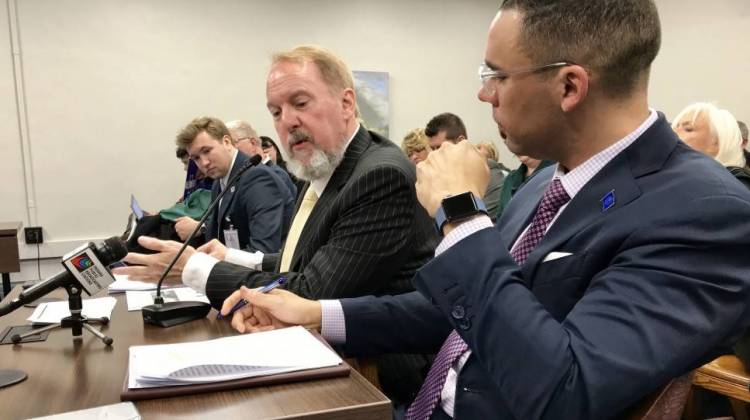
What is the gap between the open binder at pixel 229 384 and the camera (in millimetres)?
854

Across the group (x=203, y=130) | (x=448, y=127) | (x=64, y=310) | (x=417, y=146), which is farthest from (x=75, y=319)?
(x=417, y=146)

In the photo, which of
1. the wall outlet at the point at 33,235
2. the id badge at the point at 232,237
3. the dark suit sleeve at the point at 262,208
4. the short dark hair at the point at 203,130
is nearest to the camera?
the dark suit sleeve at the point at 262,208

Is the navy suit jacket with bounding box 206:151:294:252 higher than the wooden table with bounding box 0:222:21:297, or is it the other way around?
the navy suit jacket with bounding box 206:151:294:252

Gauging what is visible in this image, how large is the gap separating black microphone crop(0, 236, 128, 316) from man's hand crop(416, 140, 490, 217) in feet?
2.36

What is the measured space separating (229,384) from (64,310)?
812 mm

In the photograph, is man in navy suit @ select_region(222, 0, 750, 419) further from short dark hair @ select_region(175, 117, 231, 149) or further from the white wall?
the white wall

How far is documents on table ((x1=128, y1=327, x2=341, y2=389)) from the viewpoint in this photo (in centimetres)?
Answer: 88

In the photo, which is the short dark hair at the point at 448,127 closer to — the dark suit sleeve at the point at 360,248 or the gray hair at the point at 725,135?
the gray hair at the point at 725,135

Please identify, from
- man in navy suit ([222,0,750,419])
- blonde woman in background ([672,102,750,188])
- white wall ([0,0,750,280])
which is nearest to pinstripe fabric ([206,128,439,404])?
man in navy suit ([222,0,750,419])

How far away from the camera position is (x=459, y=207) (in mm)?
917

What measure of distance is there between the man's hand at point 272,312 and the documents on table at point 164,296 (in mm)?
294

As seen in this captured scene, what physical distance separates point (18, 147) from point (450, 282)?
5102mm

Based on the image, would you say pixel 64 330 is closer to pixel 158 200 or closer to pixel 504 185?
pixel 504 185

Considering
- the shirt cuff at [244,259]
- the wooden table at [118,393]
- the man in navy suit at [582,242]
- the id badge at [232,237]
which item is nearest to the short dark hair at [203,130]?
the id badge at [232,237]
